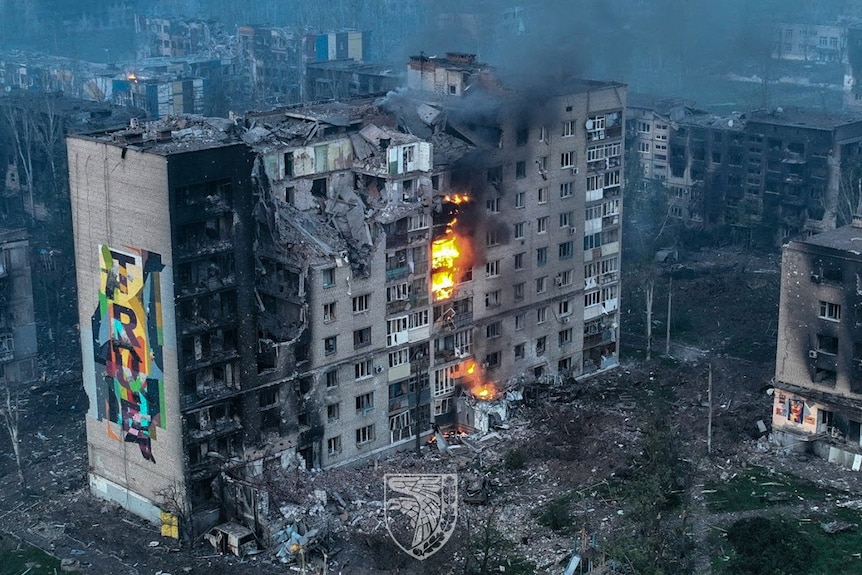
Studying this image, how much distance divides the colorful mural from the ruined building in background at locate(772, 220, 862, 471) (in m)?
24.5

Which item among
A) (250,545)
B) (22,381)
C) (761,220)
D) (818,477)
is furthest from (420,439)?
(761,220)

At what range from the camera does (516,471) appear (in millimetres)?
53750

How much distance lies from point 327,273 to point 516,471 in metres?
10.8

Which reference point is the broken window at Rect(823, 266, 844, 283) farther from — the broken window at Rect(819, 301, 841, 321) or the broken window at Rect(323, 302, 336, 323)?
the broken window at Rect(323, 302, 336, 323)

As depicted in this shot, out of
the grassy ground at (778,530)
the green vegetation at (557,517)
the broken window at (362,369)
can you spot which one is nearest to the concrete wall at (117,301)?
the broken window at (362,369)

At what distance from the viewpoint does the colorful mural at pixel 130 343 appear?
158ft

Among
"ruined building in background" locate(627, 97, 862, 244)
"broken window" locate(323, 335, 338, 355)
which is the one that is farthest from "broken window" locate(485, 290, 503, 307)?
"ruined building in background" locate(627, 97, 862, 244)

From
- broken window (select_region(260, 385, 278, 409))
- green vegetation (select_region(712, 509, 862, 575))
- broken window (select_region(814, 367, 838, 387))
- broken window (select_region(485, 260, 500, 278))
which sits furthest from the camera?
broken window (select_region(485, 260, 500, 278))

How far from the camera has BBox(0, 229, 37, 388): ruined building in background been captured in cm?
6256

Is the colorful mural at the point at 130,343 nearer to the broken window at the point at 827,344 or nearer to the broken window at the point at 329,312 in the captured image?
the broken window at the point at 329,312

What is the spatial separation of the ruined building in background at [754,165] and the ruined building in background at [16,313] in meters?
44.8

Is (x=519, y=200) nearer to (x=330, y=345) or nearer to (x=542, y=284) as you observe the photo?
(x=542, y=284)

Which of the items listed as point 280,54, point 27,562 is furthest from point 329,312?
point 280,54

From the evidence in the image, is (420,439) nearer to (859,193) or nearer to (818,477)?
(818,477)
